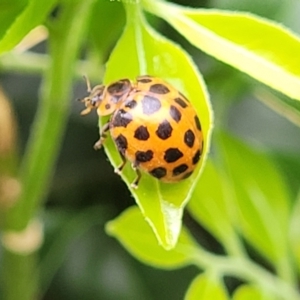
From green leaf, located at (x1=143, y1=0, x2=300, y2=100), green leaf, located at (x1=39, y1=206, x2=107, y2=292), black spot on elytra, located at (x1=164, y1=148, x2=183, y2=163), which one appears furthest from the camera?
green leaf, located at (x1=39, y1=206, x2=107, y2=292)

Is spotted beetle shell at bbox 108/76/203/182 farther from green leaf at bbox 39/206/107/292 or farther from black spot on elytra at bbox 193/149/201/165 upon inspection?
green leaf at bbox 39/206/107/292

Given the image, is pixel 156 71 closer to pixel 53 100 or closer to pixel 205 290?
pixel 53 100

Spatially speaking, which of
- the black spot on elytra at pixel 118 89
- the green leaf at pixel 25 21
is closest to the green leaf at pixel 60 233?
the black spot on elytra at pixel 118 89

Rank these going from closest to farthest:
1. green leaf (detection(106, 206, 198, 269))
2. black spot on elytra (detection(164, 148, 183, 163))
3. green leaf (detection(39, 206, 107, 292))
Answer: black spot on elytra (detection(164, 148, 183, 163)), green leaf (detection(106, 206, 198, 269)), green leaf (detection(39, 206, 107, 292))

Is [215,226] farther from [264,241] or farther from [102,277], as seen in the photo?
[102,277]

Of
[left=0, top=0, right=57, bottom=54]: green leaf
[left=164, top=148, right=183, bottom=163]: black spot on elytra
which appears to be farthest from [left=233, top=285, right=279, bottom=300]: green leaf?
[left=0, top=0, right=57, bottom=54]: green leaf

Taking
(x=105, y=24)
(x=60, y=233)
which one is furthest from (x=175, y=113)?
(x=60, y=233)

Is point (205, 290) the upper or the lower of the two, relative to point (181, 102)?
lower

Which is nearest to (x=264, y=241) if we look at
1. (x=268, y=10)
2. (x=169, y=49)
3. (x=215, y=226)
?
(x=215, y=226)
